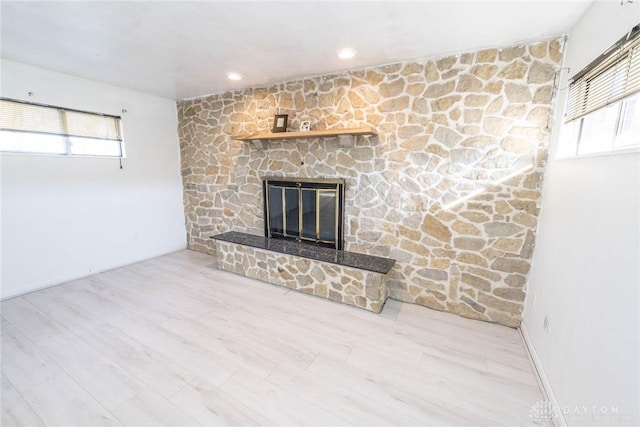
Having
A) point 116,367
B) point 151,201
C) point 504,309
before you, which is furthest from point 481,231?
point 151,201

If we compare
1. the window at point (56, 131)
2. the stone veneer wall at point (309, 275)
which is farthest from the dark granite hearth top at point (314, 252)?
the window at point (56, 131)

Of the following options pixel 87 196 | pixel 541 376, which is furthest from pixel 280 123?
pixel 541 376

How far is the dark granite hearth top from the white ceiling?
2.01 m

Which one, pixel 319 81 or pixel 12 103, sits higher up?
pixel 319 81

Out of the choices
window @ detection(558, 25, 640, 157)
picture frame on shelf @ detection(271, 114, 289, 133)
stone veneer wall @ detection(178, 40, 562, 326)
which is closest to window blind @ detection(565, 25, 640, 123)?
window @ detection(558, 25, 640, 157)

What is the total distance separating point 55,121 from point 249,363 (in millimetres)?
3548

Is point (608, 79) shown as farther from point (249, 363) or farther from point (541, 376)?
point (249, 363)

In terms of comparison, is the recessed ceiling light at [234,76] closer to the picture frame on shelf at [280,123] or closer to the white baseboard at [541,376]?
the picture frame on shelf at [280,123]

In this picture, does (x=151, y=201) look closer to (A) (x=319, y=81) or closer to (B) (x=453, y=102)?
(A) (x=319, y=81)

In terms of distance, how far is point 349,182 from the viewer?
9.50 ft

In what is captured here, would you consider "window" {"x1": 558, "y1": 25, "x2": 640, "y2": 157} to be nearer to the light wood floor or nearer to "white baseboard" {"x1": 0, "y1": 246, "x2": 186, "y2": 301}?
the light wood floor

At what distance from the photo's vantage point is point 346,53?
2.32 m

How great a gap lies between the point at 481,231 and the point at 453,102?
121 cm

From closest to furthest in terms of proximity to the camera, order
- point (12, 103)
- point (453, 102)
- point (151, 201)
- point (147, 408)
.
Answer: point (147, 408) < point (453, 102) < point (12, 103) < point (151, 201)
